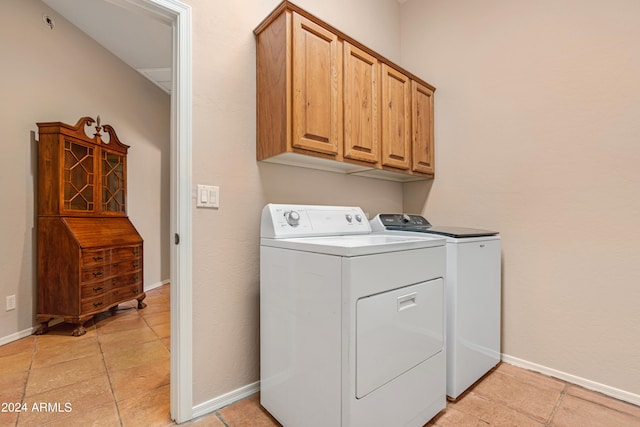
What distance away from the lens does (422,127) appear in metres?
2.31

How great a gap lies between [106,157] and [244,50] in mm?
2440

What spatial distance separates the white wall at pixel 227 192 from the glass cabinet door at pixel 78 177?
204cm

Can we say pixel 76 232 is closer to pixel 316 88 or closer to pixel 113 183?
pixel 113 183

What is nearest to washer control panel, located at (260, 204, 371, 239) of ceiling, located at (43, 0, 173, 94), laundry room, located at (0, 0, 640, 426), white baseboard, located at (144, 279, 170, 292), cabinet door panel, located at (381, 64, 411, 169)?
laundry room, located at (0, 0, 640, 426)

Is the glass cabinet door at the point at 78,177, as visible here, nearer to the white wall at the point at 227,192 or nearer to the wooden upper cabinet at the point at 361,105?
the white wall at the point at 227,192

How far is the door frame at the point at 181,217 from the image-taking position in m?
1.38

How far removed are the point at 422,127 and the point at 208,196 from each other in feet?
5.64

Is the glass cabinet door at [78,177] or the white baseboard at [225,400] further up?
the glass cabinet door at [78,177]

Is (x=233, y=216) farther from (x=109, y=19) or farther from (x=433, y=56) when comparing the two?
(x=109, y=19)

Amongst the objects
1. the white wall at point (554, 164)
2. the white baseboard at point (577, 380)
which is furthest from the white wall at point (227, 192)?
the white baseboard at point (577, 380)

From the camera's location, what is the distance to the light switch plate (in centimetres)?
145

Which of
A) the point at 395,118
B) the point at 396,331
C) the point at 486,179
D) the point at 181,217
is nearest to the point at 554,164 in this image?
the point at 486,179

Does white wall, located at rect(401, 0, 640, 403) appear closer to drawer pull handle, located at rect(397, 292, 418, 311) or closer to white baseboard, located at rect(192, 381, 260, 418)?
drawer pull handle, located at rect(397, 292, 418, 311)

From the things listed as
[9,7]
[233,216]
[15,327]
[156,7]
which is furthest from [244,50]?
[15,327]
